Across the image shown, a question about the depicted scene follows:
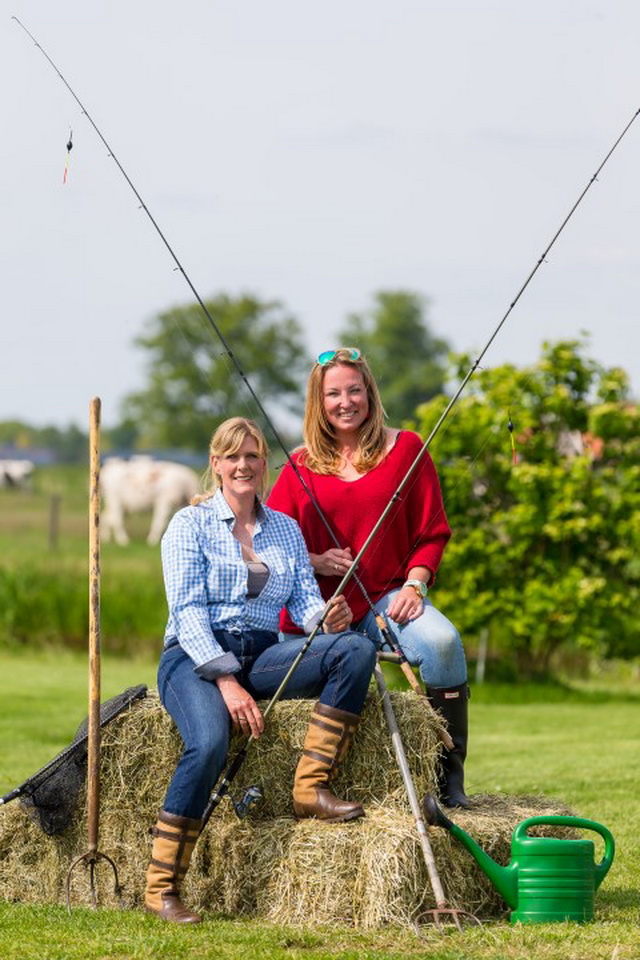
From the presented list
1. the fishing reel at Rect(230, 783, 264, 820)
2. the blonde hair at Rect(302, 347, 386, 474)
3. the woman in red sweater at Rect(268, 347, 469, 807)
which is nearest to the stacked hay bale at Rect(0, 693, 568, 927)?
the fishing reel at Rect(230, 783, 264, 820)

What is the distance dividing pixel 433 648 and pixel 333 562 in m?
0.52

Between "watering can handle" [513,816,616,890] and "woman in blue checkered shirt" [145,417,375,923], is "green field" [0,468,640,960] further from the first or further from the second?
"woman in blue checkered shirt" [145,417,375,923]

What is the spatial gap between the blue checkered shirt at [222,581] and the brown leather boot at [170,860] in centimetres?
53

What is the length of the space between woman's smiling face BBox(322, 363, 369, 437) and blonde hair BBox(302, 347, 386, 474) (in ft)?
0.07

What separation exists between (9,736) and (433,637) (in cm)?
693

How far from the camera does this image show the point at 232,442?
Result: 633cm

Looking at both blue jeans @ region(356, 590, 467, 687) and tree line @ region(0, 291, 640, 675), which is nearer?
blue jeans @ region(356, 590, 467, 687)

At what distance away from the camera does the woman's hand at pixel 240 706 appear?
6.05m

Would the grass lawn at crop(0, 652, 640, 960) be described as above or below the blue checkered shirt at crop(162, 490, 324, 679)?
below

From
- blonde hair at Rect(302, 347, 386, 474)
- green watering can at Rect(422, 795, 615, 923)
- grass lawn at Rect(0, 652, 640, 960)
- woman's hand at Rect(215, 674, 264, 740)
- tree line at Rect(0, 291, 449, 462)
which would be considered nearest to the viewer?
grass lawn at Rect(0, 652, 640, 960)

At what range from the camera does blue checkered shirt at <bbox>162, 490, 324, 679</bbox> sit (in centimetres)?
610

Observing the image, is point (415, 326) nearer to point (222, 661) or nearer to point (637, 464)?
point (637, 464)

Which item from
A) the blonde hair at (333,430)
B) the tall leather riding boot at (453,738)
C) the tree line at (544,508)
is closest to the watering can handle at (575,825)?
the tall leather riding boot at (453,738)

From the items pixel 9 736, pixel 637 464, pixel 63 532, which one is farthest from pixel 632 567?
pixel 63 532
